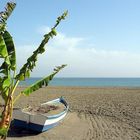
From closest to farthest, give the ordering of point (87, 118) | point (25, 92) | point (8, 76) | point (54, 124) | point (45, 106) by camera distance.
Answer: point (8, 76), point (25, 92), point (54, 124), point (45, 106), point (87, 118)

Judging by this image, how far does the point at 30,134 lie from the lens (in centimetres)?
1652

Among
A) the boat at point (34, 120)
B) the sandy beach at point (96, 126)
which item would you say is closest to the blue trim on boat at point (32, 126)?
the boat at point (34, 120)

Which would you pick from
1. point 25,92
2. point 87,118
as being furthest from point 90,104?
point 25,92

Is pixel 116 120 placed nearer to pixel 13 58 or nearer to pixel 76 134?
pixel 76 134

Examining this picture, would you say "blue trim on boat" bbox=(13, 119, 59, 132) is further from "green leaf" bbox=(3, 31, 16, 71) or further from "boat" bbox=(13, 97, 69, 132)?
"green leaf" bbox=(3, 31, 16, 71)

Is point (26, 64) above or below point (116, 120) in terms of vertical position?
above

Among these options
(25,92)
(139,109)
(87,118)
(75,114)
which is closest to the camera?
(25,92)

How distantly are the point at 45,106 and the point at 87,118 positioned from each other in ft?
9.56

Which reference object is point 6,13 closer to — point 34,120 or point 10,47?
point 10,47

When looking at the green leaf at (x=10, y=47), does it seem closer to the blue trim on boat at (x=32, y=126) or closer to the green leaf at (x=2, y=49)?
the green leaf at (x=2, y=49)

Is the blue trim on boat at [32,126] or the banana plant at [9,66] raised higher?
the banana plant at [9,66]

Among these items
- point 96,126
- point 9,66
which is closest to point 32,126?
point 96,126

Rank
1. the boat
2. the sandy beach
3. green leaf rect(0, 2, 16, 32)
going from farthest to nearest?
the boat → the sandy beach → green leaf rect(0, 2, 16, 32)

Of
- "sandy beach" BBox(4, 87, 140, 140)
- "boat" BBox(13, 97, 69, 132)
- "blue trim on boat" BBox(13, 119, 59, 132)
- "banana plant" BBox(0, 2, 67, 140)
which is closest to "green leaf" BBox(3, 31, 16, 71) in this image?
"banana plant" BBox(0, 2, 67, 140)
